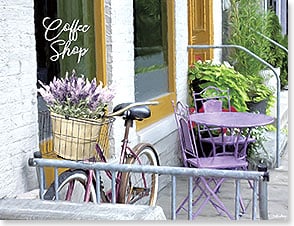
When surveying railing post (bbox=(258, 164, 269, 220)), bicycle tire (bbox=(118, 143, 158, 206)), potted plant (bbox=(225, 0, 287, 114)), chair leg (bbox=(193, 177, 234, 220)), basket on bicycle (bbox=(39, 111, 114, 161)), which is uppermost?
potted plant (bbox=(225, 0, 287, 114))

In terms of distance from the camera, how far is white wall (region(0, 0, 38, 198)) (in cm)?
294

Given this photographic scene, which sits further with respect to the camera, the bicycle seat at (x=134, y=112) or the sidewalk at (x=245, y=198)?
Answer: the sidewalk at (x=245, y=198)

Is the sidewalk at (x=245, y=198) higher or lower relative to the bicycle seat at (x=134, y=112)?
lower

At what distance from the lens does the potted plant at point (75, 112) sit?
9.75ft

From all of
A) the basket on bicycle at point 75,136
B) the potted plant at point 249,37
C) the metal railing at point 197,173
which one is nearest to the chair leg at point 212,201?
the basket on bicycle at point 75,136

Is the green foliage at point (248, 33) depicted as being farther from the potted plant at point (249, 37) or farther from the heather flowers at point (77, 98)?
the heather flowers at point (77, 98)

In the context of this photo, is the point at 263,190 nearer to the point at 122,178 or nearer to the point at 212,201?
the point at 122,178

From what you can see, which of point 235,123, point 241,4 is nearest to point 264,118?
point 235,123

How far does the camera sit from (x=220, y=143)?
5.11 meters

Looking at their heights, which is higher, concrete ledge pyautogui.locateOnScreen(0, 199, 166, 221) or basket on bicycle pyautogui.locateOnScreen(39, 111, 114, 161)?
basket on bicycle pyautogui.locateOnScreen(39, 111, 114, 161)

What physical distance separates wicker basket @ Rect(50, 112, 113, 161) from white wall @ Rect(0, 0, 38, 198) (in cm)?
18

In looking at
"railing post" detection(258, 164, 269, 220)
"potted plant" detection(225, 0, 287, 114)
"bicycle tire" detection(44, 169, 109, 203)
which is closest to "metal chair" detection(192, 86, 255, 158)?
"potted plant" detection(225, 0, 287, 114)

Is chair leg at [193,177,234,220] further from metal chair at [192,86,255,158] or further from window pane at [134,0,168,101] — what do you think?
window pane at [134,0,168,101]

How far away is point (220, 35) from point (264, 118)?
282 centimetres
